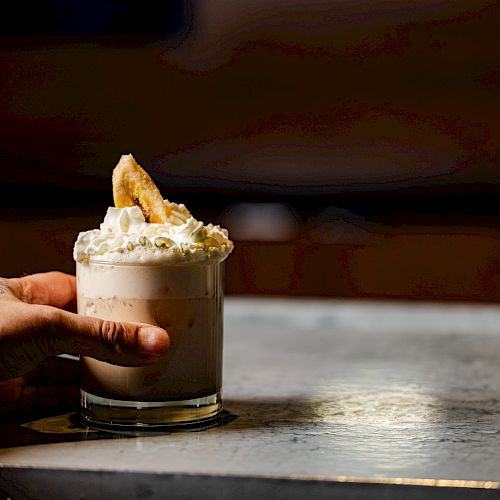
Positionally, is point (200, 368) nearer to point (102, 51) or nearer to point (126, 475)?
point (126, 475)

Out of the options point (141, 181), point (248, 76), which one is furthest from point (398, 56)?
point (141, 181)

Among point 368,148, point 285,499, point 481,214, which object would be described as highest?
point 368,148

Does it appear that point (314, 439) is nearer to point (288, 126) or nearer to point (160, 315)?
point (160, 315)

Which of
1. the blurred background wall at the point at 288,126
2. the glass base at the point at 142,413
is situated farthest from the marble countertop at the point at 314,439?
the blurred background wall at the point at 288,126

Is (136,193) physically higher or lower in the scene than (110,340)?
higher

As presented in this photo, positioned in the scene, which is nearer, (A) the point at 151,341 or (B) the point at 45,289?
(A) the point at 151,341

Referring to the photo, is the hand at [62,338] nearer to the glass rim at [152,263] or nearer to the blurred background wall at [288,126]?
the glass rim at [152,263]

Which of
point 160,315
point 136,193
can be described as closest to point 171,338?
point 160,315
